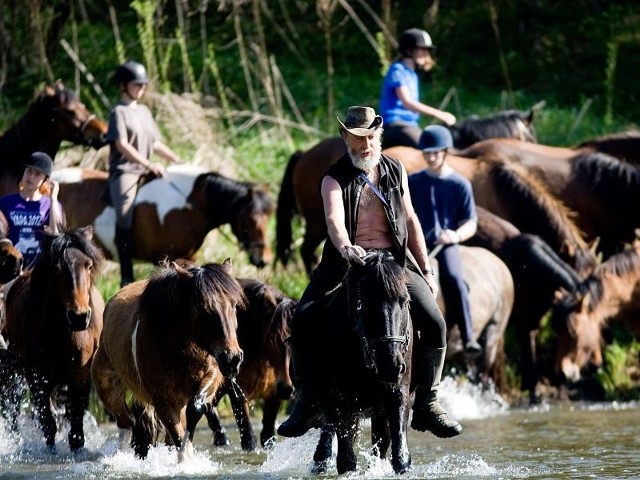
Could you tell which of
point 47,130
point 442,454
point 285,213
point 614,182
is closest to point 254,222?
point 285,213

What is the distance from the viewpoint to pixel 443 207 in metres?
12.5

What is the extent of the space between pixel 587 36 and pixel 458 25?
7.29ft

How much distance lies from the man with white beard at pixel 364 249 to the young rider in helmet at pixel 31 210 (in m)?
3.82

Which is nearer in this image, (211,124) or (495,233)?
(495,233)

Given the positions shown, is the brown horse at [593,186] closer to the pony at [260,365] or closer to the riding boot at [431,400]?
the pony at [260,365]

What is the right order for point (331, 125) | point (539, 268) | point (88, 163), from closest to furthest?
point (539, 268) → point (88, 163) → point (331, 125)

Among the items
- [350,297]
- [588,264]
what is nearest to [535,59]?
[588,264]

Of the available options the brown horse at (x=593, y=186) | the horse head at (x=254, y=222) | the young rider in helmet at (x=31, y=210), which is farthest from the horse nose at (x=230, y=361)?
the brown horse at (x=593, y=186)

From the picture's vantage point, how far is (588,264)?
47.6 ft

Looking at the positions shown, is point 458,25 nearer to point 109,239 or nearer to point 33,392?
point 109,239

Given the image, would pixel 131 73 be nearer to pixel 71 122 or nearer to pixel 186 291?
pixel 71 122

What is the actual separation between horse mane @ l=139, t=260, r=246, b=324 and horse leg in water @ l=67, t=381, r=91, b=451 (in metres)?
1.83

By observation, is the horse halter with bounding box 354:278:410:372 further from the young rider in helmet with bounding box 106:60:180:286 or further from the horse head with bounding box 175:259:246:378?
the young rider in helmet with bounding box 106:60:180:286

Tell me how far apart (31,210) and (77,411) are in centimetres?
178
